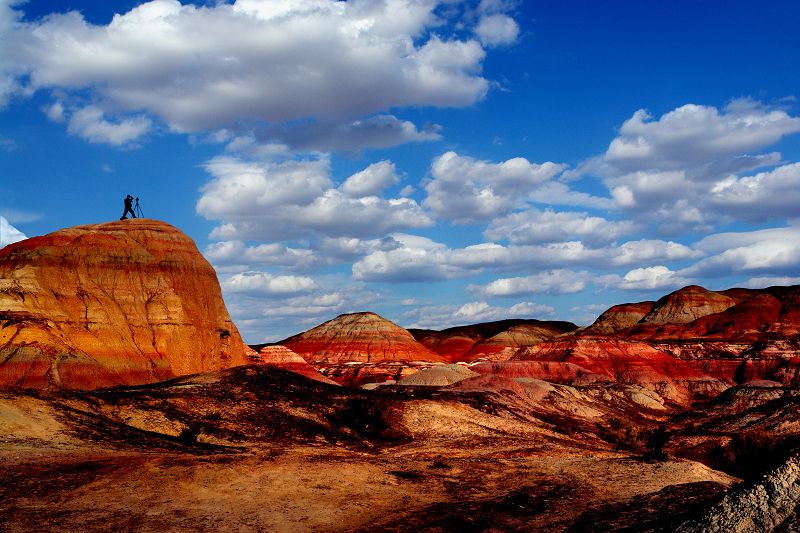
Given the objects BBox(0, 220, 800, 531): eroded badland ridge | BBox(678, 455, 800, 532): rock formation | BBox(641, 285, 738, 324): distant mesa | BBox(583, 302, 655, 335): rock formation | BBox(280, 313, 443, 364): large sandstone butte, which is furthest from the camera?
BBox(583, 302, 655, 335): rock formation

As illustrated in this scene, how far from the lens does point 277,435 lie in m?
27.9

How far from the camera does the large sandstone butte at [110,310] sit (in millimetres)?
45000

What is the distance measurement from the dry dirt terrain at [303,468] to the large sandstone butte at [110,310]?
14.5 metres

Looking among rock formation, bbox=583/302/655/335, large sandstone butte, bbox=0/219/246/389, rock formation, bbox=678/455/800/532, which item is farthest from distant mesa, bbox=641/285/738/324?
rock formation, bbox=678/455/800/532

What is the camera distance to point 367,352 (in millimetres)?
139000

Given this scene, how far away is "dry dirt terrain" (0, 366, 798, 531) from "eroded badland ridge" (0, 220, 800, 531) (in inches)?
3.8

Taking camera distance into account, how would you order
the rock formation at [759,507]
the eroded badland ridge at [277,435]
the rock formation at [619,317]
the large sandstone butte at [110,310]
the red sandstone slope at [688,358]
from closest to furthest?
the rock formation at [759,507] → the eroded badland ridge at [277,435] → the large sandstone butte at [110,310] → the red sandstone slope at [688,358] → the rock formation at [619,317]

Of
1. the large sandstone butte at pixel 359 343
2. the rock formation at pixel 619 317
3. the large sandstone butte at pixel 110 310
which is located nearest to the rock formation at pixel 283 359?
the large sandstone butte at pixel 110 310

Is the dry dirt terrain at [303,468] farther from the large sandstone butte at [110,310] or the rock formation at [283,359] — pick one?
the rock formation at [283,359]

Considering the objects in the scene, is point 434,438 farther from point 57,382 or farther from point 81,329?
point 81,329

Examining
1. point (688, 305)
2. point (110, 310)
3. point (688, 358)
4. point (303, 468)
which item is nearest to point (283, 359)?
point (110, 310)

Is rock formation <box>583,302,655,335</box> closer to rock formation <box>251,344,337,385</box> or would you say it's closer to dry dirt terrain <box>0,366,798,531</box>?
rock formation <box>251,344,337,385</box>

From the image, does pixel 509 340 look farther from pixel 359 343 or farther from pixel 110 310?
pixel 110 310

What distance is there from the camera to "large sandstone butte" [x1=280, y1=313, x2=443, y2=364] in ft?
449
